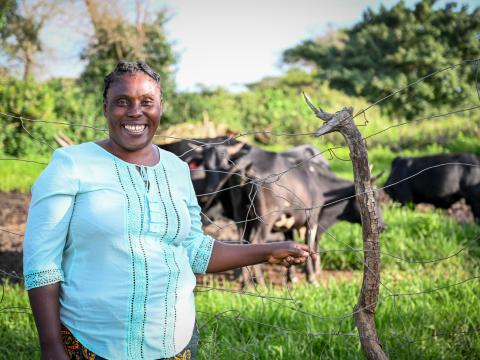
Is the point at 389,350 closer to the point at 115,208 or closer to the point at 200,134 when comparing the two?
the point at 115,208

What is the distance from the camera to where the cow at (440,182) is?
9500mm

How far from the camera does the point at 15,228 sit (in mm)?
8039

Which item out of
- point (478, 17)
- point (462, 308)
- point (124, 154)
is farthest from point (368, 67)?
point (124, 154)

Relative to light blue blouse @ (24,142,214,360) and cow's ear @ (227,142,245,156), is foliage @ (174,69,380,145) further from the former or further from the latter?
light blue blouse @ (24,142,214,360)

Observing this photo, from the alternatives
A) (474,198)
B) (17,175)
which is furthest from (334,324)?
(17,175)

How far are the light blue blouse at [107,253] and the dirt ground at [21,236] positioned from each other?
1.95 meters

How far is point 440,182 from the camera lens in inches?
381

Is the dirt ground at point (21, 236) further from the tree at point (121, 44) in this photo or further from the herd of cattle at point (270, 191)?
the tree at point (121, 44)

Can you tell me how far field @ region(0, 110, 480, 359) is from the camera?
133 inches

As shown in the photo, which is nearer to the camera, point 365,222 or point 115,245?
point 115,245

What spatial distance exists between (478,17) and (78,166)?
34.1 metres

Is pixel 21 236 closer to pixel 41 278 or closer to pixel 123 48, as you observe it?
pixel 41 278

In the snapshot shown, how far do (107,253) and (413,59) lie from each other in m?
31.3

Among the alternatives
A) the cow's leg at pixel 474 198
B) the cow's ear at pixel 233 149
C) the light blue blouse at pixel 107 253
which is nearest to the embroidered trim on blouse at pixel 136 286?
the light blue blouse at pixel 107 253
